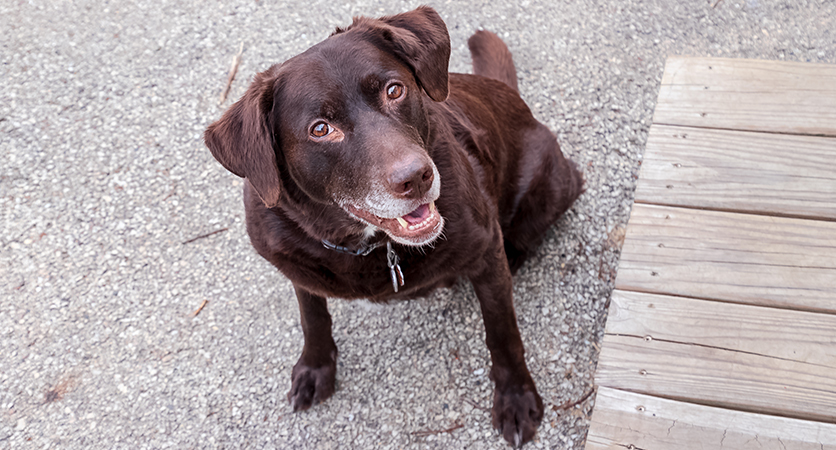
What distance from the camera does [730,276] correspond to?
1.93 m

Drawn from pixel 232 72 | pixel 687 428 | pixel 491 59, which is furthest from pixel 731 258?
pixel 232 72

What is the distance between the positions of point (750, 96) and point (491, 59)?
1325 mm

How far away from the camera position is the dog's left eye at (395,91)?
1.83 m

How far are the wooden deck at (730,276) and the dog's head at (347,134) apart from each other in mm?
764

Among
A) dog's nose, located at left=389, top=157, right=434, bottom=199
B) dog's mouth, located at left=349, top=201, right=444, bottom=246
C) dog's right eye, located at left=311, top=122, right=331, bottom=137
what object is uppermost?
dog's right eye, located at left=311, top=122, right=331, bottom=137

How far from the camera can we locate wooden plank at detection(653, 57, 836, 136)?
214cm

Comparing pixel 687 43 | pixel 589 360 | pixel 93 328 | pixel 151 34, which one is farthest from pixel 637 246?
pixel 151 34

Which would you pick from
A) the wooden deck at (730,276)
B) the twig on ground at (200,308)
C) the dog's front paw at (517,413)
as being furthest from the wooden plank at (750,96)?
the twig on ground at (200,308)

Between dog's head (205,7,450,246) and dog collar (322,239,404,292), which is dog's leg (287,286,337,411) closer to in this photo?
dog collar (322,239,404,292)

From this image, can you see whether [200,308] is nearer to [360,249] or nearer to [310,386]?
[310,386]

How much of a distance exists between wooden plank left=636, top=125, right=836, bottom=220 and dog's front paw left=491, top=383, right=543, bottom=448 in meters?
1.01

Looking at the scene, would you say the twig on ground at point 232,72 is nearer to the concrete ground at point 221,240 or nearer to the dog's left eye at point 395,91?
the concrete ground at point 221,240

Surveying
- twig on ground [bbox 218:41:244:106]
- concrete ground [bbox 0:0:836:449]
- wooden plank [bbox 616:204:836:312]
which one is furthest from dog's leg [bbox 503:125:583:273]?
twig on ground [bbox 218:41:244:106]

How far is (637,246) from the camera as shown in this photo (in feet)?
6.68
